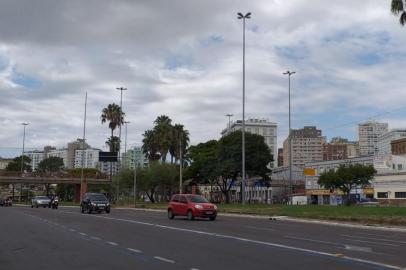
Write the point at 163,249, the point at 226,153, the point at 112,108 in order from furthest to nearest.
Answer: the point at 112,108
the point at 226,153
the point at 163,249

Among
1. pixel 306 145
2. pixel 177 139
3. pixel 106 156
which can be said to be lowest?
pixel 106 156

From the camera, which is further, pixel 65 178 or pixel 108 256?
pixel 65 178

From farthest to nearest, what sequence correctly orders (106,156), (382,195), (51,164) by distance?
1. (51,164)
2. (382,195)
3. (106,156)

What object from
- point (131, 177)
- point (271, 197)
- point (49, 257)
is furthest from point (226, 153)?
point (49, 257)

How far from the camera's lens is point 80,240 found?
19.5 metres

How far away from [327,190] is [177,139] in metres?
31.3

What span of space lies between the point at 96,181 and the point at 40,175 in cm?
1102

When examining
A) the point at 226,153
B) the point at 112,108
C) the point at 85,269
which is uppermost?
the point at 112,108

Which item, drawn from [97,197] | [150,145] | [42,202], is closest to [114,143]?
[150,145]

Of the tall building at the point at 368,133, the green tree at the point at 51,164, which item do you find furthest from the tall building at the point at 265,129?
the green tree at the point at 51,164

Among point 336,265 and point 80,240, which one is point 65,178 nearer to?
point 80,240

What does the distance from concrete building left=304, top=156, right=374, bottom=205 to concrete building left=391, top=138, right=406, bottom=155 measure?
22.6 metres

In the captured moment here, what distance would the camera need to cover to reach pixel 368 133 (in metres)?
174

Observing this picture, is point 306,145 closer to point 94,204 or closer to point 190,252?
point 94,204
